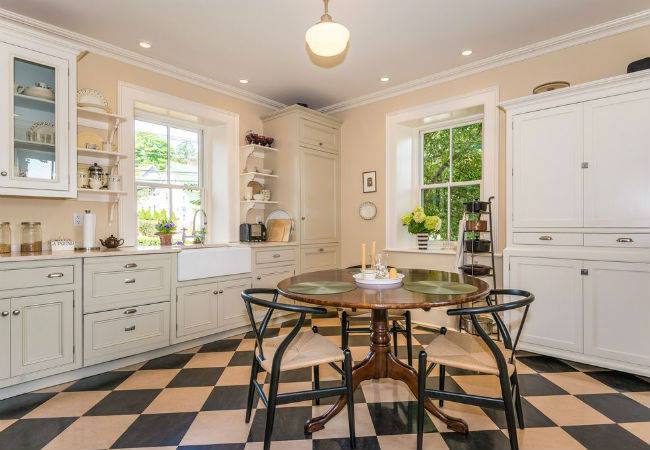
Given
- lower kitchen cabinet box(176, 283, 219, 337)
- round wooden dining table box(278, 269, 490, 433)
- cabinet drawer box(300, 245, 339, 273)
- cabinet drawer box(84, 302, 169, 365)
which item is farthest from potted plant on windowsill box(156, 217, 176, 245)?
round wooden dining table box(278, 269, 490, 433)

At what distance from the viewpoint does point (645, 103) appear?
2.43m

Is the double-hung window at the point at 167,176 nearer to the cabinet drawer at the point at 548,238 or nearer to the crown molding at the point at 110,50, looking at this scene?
the crown molding at the point at 110,50

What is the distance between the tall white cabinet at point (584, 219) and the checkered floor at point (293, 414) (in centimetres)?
29

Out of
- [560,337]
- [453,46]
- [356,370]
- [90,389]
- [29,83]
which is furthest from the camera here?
[453,46]

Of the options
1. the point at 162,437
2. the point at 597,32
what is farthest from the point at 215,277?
the point at 597,32

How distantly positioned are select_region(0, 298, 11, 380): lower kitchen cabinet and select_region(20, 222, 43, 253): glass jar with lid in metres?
0.57

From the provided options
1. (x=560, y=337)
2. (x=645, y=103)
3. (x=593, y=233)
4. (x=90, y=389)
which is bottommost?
(x=90, y=389)

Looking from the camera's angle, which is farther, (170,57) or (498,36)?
(170,57)

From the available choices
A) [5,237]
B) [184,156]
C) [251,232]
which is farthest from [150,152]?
[5,237]

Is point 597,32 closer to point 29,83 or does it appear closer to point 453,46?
point 453,46

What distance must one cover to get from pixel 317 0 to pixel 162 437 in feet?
9.47

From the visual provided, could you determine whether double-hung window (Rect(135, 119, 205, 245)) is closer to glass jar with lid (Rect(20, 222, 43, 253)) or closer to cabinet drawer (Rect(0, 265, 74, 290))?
glass jar with lid (Rect(20, 222, 43, 253))

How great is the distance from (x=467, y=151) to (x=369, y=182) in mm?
1176

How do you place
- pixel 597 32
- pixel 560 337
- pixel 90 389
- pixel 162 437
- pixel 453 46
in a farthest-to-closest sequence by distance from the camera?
pixel 453 46 < pixel 597 32 < pixel 560 337 < pixel 90 389 < pixel 162 437
